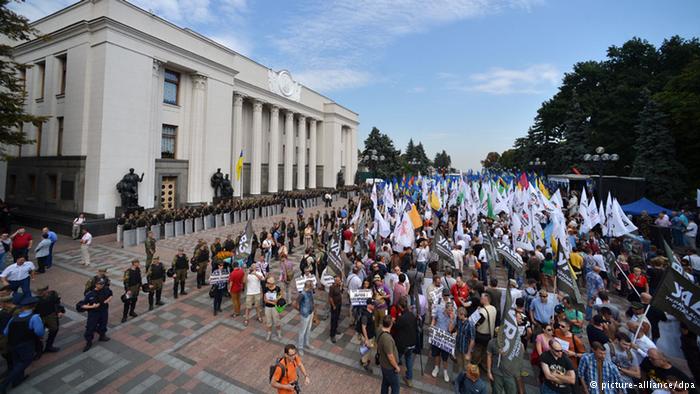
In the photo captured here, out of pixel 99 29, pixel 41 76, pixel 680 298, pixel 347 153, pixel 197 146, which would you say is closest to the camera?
pixel 680 298

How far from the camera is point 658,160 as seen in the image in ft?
81.8

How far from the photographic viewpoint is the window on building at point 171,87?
23.1 m

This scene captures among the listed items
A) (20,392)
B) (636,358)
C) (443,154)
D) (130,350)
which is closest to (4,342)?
(20,392)

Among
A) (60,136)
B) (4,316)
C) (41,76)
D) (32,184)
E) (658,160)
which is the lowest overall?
(4,316)

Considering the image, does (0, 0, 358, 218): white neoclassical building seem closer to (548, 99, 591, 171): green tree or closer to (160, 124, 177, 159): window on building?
(160, 124, 177, 159): window on building

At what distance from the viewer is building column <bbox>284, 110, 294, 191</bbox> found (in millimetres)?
38625

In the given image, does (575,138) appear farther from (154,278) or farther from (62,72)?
(62,72)

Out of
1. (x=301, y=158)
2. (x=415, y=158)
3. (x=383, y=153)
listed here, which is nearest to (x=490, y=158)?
(x=415, y=158)

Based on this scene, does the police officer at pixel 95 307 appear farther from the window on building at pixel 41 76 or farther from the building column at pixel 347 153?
the building column at pixel 347 153

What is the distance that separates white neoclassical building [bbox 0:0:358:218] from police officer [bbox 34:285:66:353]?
14784 millimetres

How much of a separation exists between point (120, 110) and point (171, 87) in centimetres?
544

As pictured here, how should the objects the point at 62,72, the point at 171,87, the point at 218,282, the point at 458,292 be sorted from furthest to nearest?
the point at 171,87 < the point at 62,72 < the point at 218,282 < the point at 458,292

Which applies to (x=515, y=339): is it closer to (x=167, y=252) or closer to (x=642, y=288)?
(x=642, y=288)

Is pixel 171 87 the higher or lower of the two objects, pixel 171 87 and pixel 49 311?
the higher
